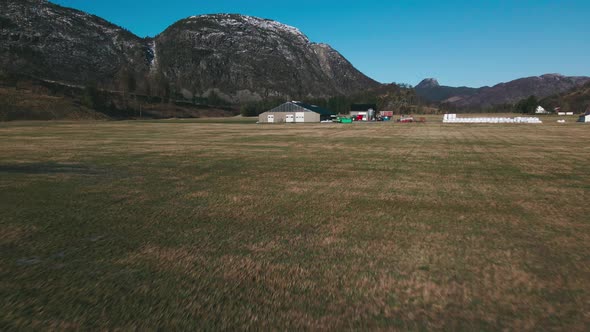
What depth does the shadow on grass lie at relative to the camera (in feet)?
46.5

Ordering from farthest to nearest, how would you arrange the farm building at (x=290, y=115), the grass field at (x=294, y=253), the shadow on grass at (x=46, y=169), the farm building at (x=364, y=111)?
the farm building at (x=364, y=111) < the farm building at (x=290, y=115) < the shadow on grass at (x=46, y=169) < the grass field at (x=294, y=253)

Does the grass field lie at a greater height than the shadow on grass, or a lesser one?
greater

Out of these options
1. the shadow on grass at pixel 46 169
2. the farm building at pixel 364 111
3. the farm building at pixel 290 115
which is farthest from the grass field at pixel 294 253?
the farm building at pixel 364 111

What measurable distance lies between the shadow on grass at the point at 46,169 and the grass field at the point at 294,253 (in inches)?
52.8

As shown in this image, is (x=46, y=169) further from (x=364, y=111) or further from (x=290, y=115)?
(x=364, y=111)

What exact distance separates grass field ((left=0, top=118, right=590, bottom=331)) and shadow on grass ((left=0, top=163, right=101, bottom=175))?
134 centimetres

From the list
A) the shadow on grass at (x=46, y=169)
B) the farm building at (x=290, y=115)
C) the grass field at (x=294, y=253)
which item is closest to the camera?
the grass field at (x=294, y=253)

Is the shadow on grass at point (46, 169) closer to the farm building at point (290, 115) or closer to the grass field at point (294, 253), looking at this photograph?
the grass field at point (294, 253)

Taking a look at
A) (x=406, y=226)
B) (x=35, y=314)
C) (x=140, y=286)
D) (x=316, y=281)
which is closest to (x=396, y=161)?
(x=406, y=226)

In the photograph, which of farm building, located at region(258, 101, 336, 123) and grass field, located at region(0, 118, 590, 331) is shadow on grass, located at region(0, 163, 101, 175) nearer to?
grass field, located at region(0, 118, 590, 331)

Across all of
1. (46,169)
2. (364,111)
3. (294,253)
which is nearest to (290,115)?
(364,111)

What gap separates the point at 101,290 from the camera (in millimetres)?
4703

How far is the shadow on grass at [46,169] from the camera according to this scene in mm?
14188

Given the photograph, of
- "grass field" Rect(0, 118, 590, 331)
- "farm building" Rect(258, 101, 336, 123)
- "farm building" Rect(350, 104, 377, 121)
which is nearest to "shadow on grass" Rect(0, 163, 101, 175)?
"grass field" Rect(0, 118, 590, 331)
